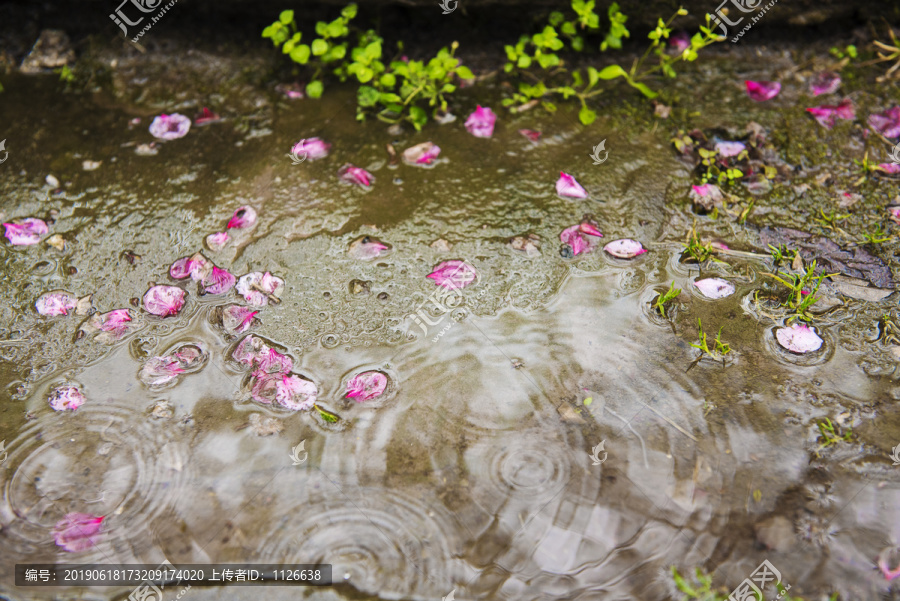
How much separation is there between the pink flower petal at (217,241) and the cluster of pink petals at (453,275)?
33.6 inches

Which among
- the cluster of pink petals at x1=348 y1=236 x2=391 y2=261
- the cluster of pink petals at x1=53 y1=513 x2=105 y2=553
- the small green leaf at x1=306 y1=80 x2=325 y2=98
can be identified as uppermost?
the small green leaf at x1=306 y1=80 x2=325 y2=98

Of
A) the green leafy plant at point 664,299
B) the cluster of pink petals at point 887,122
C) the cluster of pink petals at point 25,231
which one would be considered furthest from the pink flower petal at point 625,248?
the cluster of pink petals at point 25,231

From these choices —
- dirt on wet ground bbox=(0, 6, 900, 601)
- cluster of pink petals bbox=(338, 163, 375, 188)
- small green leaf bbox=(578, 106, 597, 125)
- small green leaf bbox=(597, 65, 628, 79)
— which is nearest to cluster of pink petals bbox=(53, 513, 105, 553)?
dirt on wet ground bbox=(0, 6, 900, 601)

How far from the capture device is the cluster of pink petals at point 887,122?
2.67 meters

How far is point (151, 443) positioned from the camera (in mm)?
1968

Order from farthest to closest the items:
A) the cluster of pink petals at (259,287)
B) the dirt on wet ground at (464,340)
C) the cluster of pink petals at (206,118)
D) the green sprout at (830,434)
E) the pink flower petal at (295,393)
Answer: the cluster of pink petals at (206,118) < the cluster of pink petals at (259,287) < the pink flower petal at (295,393) < the green sprout at (830,434) < the dirt on wet ground at (464,340)

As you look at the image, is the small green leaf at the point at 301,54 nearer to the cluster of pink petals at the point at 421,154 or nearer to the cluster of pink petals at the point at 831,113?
the cluster of pink petals at the point at 421,154

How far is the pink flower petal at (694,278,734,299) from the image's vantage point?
2229 millimetres

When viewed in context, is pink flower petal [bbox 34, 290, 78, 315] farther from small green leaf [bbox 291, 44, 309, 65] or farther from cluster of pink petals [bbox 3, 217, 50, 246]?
small green leaf [bbox 291, 44, 309, 65]

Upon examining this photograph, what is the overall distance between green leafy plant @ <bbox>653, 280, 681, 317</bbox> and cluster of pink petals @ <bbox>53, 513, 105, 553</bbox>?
6.52 ft

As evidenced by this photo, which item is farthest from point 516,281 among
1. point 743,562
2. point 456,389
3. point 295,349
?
point 743,562

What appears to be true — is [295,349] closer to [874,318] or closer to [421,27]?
[421,27]

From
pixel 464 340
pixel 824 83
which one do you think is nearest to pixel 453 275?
pixel 464 340

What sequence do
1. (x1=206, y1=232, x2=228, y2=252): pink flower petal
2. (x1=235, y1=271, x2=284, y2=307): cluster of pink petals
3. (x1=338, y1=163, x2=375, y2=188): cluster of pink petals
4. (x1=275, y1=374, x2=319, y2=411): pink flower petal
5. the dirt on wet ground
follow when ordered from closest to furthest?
1. the dirt on wet ground
2. (x1=275, y1=374, x2=319, y2=411): pink flower petal
3. (x1=235, y1=271, x2=284, y2=307): cluster of pink petals
4. (x1=206, y1=232, x2=228, y2=252): pink flower petal
5. (x1=338, y1=163, x2=375, y2=188): cluster of pink petals
